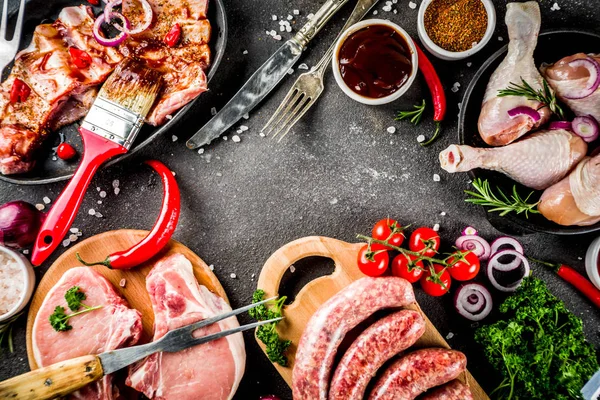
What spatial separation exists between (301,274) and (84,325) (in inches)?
58.3

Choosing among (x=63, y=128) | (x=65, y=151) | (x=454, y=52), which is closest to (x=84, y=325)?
(x=65, y=151)

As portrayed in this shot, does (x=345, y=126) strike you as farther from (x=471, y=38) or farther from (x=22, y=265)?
(x=22, y=265)

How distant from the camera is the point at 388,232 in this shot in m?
3.25

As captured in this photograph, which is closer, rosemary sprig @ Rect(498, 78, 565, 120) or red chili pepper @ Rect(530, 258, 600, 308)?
rosemary sprig @ Rect(498, 78, 565, 120)

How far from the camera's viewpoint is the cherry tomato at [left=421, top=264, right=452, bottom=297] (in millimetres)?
3189

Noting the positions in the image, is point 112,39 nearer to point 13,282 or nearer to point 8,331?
point 13,282

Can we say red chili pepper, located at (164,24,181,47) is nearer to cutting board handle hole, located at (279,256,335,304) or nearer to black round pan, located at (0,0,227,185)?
black round pan, located at (0,0,227,185)

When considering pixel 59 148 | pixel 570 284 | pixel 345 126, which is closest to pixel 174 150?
pixel 59 148

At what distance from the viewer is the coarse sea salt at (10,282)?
11.0 ft

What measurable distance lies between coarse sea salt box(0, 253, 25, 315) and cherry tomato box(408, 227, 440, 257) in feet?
8.69

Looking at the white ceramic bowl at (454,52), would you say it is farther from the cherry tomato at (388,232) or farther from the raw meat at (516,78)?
the cherry tomato at (388,232)

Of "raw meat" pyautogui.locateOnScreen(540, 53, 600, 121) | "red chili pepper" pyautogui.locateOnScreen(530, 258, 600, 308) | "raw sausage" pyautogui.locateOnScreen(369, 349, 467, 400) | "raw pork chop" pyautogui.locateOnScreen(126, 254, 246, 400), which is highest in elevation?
"raw meat" pyautogui.locateOnScreen(540, 53, 600, 121)

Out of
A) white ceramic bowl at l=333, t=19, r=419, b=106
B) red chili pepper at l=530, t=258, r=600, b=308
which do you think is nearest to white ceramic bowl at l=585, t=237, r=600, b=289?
red chili pepper at l=530, t=258, r=600, b=308

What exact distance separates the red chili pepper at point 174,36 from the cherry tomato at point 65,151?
1005mm
